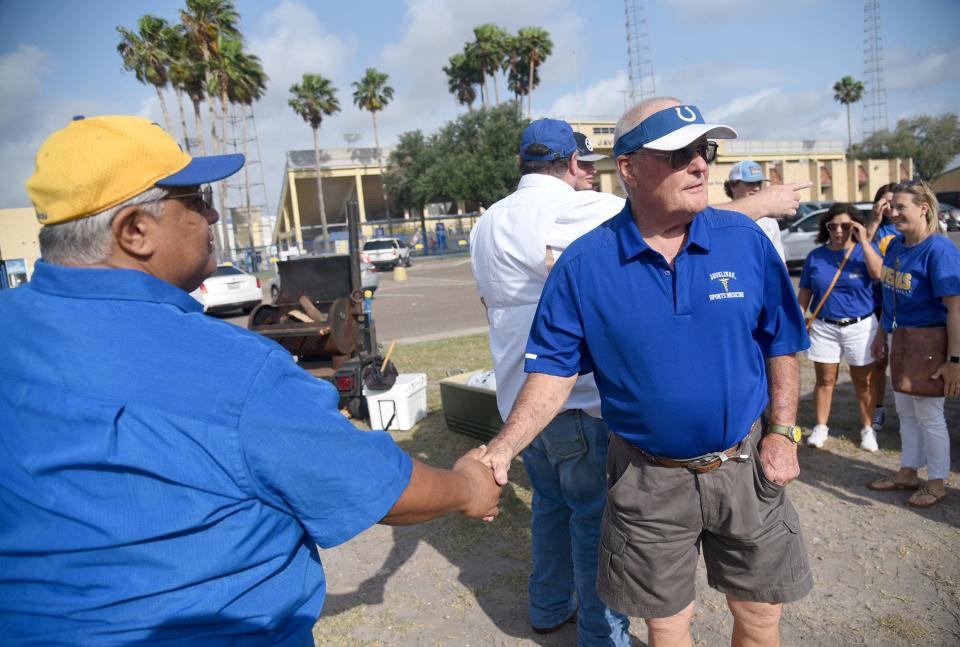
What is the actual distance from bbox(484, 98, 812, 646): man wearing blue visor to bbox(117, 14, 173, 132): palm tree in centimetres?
3646

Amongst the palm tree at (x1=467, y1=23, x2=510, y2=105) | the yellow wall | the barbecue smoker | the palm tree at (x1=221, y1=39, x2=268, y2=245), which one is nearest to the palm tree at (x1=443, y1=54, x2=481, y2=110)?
the palm tree at (x1=467, y1=23, x2=510, y2=105)

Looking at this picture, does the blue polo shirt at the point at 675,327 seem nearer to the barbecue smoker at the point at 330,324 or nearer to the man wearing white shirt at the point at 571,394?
the man wearing white shirt at the point at 571,394

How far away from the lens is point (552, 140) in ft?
9.89

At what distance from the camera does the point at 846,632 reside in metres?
3.05

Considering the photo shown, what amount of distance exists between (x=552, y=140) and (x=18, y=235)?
3066 cm

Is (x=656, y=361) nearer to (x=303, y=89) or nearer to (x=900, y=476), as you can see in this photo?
(x=900, y=476)

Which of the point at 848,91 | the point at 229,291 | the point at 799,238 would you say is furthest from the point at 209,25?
the point at 848,91

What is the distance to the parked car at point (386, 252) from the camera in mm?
32875

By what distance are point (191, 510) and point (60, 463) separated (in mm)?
240

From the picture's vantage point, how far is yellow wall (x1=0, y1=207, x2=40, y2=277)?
25812 mm

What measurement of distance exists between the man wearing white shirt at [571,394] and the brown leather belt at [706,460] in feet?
1.63

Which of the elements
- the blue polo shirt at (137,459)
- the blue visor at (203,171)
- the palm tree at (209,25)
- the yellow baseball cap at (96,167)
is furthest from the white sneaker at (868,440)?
the palm tree at (209,25)

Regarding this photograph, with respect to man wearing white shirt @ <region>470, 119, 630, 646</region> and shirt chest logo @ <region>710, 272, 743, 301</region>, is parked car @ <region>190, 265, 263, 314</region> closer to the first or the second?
man wearing white shirt @ <region>470, 119, 630, 646</region>

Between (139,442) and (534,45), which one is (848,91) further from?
(139,442)
